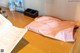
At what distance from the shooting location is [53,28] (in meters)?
1.01

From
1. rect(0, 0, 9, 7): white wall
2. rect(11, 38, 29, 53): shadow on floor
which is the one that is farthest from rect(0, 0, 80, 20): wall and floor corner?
rect(11, 38, 29, 53): shadow on floor

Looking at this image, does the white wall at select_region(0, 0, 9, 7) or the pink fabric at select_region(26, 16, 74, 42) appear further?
the white wall at select_region(0, 0, 9, 7)

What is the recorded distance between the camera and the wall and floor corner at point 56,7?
1.03m

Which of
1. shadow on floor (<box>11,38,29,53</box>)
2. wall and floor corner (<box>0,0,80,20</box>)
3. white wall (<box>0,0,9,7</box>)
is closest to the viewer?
shadow on floor (<box>11,38,29,53</box>)

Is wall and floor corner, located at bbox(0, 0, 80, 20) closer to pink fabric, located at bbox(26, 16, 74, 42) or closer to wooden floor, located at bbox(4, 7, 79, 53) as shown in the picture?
pink fabric, located at bbox(26, 16, 74, 42)

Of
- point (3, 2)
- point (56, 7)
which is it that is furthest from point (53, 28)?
point (3, 2)

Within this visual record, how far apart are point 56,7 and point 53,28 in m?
0.19

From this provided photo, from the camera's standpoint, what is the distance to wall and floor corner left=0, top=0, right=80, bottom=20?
3.39 feet

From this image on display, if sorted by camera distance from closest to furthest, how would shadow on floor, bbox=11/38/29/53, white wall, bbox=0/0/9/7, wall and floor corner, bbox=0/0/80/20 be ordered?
shadow on floor, bbox=11/38/29/53, wall and floor corner, bbox=0/0/80/20, white wall, bbox=0/0/9/7

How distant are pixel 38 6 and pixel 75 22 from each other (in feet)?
1.16

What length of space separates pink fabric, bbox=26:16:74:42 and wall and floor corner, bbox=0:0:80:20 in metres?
0.06

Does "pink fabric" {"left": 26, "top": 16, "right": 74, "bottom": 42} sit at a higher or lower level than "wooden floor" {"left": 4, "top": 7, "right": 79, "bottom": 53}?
higher

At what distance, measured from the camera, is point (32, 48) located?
0.86 meters

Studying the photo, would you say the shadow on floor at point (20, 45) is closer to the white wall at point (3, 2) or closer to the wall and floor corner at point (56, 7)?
the wall and floor corner at point (56, 7)
